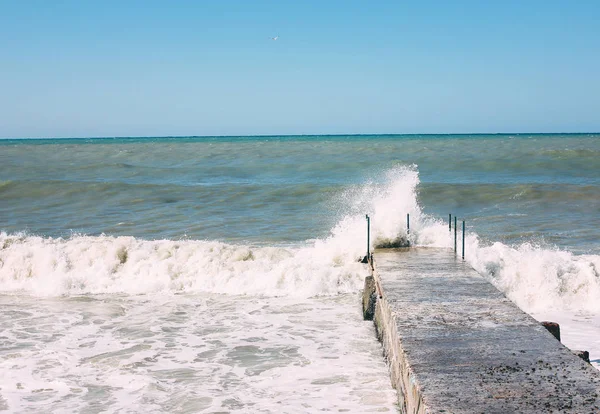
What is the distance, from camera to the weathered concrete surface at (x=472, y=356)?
407cm

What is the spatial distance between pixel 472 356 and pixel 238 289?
6246 millimetres

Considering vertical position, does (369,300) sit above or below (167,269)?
above

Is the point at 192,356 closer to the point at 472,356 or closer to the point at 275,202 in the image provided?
the point at 472,356

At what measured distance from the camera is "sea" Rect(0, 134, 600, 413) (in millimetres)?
6352

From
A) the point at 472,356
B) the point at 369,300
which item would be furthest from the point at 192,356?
the point at 472,356

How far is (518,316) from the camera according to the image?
19.5 ft

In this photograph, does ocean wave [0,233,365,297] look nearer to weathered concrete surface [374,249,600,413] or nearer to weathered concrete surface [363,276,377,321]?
weathered concrete surface [363,276,377,321]

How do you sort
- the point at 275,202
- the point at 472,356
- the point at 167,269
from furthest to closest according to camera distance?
the point at 275,202 → the point at 167,269 → the point at 472,356

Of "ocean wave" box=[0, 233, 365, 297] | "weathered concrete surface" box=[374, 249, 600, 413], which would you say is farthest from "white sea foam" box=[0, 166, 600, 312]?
"weathered concrete surface" box=[374, 249, 600, 413]

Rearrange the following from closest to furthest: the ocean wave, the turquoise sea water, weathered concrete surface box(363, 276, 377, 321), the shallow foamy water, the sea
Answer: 1. the shallow foamy water
2. the sea
3. weathered concrete surface box(363, 276, 377, 321)
4. the ocean wave
5. the turquoise sea water

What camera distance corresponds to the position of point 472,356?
4855 mm

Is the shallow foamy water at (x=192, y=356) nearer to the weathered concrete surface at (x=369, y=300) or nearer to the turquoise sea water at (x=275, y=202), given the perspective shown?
the weathered concrete surface at (x=369, y=300)

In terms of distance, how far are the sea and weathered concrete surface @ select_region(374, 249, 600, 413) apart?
77cm

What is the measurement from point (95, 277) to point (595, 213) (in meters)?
12.7
